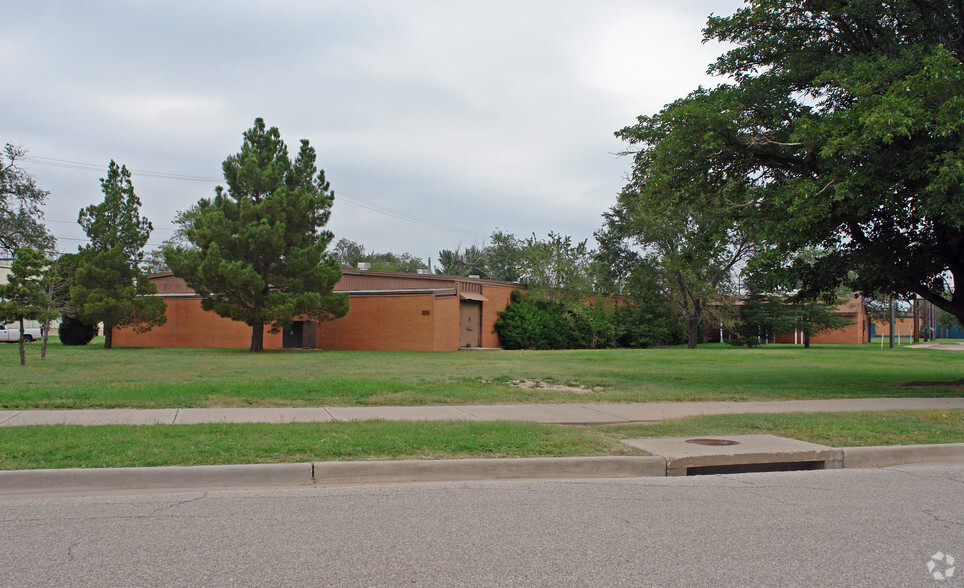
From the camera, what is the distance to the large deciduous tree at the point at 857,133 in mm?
13352

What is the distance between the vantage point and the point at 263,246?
31844 millimetres

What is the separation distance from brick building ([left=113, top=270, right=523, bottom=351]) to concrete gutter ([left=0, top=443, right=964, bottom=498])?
28257 millimetres

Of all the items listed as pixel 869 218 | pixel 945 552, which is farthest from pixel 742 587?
pixel 869 218

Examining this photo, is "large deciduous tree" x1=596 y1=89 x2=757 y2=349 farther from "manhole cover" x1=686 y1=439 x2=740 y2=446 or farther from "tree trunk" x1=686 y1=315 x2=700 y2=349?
"tree trunk" x1=686 y1=315 x2=700 y2=349

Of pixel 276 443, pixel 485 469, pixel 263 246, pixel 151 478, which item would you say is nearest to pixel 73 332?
pixel 263 246

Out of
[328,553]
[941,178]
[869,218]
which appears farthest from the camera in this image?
[869,218]

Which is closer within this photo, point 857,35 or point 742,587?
point 742,587

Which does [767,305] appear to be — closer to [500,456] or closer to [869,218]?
[869,218]

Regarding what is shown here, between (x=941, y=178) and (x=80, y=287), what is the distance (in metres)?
34.0

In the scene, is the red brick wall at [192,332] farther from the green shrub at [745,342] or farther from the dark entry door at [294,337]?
the green shrub at [745,342]

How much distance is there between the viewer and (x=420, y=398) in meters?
13.5

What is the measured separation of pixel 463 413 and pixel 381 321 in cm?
2684

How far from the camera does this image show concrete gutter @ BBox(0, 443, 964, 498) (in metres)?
6.97

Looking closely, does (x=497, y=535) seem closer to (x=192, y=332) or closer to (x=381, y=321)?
(x=381, y=321)
